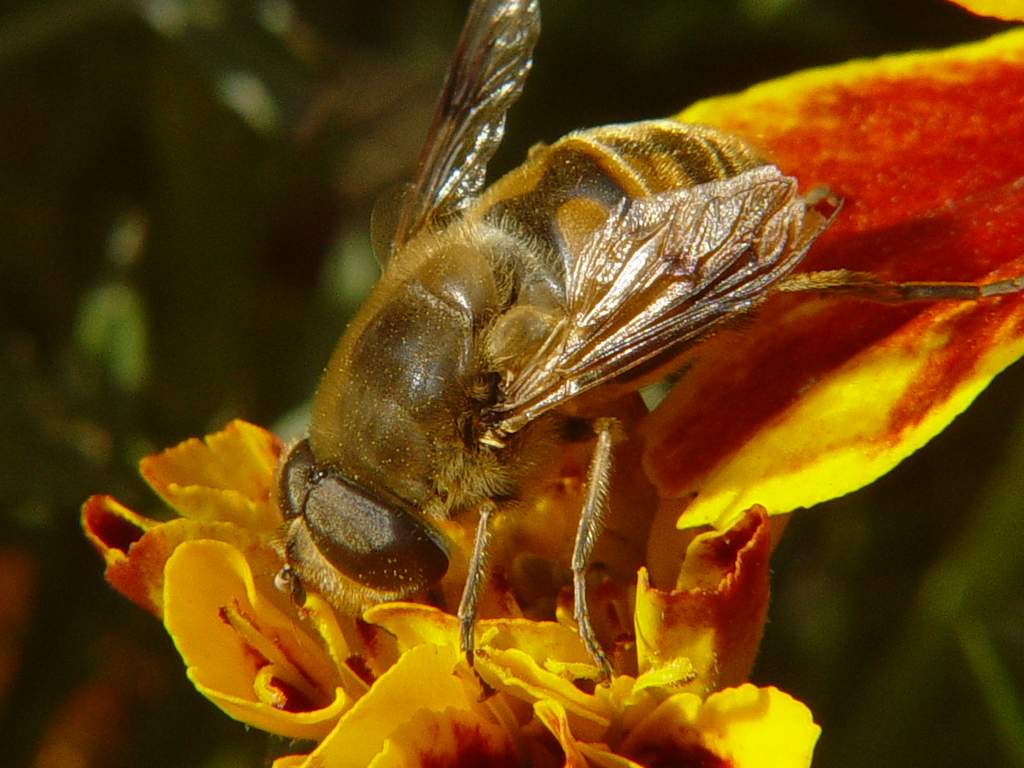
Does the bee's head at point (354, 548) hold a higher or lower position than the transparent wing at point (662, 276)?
lower

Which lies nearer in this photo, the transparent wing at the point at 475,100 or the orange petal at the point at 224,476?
the orange petal at the point at 224,476

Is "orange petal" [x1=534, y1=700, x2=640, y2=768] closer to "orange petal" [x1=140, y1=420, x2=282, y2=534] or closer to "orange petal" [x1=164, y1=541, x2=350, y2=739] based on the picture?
"orange petal" [x1=164, y1=541, x2=350, y2=739]

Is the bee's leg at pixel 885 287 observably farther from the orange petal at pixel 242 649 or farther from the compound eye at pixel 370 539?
the orange petal at pixel 242 649

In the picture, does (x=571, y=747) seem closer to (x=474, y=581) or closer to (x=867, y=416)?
(x=474, y=581)

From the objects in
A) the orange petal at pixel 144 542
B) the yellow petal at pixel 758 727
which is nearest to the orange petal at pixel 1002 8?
the yellow petal at pixel 758 727

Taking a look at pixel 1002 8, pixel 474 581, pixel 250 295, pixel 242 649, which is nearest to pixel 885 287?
pixel 1002 8

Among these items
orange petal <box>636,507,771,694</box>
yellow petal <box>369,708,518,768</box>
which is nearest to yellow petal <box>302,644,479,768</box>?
yellow petal <box>369,708,518,768</box>

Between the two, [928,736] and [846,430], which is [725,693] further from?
[928,736]

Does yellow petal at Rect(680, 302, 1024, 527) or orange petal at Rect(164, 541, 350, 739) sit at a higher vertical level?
orange petal at Rect(164, 541, 350, 739)
